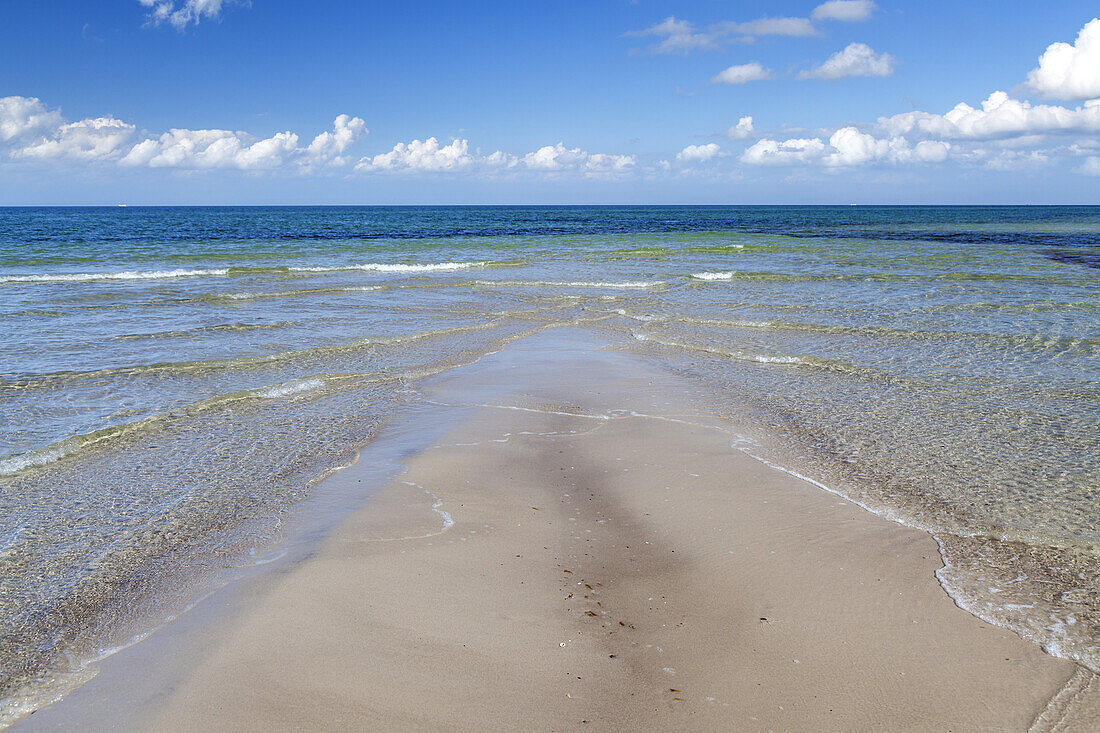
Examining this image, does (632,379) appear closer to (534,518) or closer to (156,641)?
(534,518)

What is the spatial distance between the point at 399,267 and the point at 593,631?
27.1 m

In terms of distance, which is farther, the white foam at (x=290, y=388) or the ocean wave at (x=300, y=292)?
the ocean wave at (x=300, y=292)

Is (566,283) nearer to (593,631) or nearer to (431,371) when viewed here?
(431,371)

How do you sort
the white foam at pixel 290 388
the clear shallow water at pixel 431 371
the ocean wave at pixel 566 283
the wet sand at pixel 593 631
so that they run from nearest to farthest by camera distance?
→ the wet sand at pixel 593 631 → the clear shallow water at pixel 431 371 → the white foam at pixel 290 388 → the ocean wave at pixel 566 283

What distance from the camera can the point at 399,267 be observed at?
29406mm

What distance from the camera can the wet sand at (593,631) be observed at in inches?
121

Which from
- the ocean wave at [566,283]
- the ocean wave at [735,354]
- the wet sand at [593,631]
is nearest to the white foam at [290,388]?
the wet sand at [593,631]

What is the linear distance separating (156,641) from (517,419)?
14.7 feet

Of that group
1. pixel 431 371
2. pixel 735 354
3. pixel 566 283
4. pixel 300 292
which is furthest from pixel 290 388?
pixel 566 283

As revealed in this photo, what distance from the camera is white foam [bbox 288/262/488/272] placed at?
90.9ft

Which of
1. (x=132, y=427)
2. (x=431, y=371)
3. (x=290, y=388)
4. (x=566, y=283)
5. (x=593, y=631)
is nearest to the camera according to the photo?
(x=593, y=631)

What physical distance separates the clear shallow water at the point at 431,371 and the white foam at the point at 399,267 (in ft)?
17.3

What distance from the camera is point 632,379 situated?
955cm

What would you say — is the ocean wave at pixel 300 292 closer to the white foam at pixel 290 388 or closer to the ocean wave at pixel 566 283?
the ocean wave at pixel 566 283
